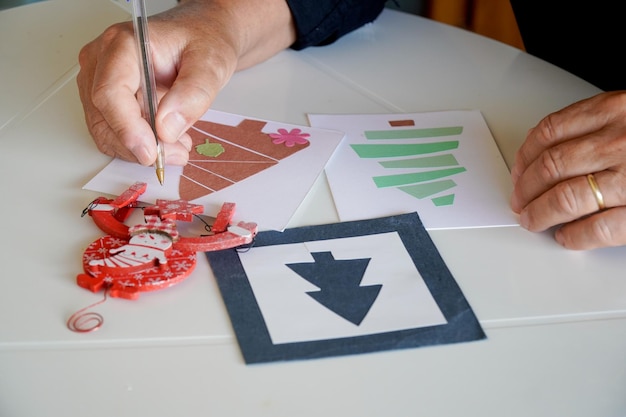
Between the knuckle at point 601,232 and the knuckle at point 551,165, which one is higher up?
the knuckle at point 551,165

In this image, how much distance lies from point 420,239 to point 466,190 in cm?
14

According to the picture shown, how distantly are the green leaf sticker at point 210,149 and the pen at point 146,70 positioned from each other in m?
0.09

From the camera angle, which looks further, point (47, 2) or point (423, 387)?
point (47, 2)

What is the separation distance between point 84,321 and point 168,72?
43 cm

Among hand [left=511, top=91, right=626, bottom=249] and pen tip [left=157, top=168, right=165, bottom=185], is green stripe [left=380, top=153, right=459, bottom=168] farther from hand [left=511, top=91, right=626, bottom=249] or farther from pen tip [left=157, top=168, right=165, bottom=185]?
pen tip [left=157, top=168, right=165, bottom=185]

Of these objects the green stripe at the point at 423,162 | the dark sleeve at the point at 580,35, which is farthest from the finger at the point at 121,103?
the dark sleeve at the point at 580,35

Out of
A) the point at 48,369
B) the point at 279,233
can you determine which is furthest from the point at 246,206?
the point at 48,369

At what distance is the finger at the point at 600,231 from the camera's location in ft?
2.93

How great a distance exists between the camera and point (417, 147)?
3.59 feet

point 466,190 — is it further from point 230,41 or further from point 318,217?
point 230,41

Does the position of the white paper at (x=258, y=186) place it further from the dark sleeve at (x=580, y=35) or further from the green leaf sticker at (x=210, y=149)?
the dark sleeve at (x=580, y=35)

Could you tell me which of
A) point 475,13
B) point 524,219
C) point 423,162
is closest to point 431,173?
point 423,162

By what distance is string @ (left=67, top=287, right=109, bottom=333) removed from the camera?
0.76m

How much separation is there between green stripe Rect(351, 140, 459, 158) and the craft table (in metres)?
0.09
